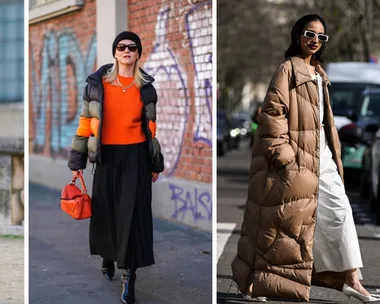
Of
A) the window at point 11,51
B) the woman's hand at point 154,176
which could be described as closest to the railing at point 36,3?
the woman's hand at point 154,176

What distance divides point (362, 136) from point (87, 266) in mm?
13765

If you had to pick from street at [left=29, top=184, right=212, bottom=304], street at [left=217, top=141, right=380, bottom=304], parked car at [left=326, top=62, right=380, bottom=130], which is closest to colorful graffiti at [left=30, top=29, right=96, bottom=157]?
street at [left=29, top=184, right=212, bottom=304]

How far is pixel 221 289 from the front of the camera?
7.44 m

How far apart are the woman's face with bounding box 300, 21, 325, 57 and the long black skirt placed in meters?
1.52

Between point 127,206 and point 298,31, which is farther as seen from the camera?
point 298,31

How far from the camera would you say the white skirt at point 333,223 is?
6.47 m

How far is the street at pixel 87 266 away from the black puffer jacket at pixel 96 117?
0.78 ft

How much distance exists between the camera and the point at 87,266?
Result: 17.9 ft

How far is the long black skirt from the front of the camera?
5.50 meters

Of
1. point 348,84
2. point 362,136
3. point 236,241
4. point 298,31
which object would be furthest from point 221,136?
point 298,31

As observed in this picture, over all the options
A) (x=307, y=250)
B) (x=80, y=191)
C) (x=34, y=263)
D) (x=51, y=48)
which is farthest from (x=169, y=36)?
(x=307, y=250)

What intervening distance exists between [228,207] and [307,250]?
8387mm

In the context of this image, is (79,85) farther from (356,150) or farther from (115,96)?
(356,150)

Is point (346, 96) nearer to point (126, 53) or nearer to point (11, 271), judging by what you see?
point (11, 271)
